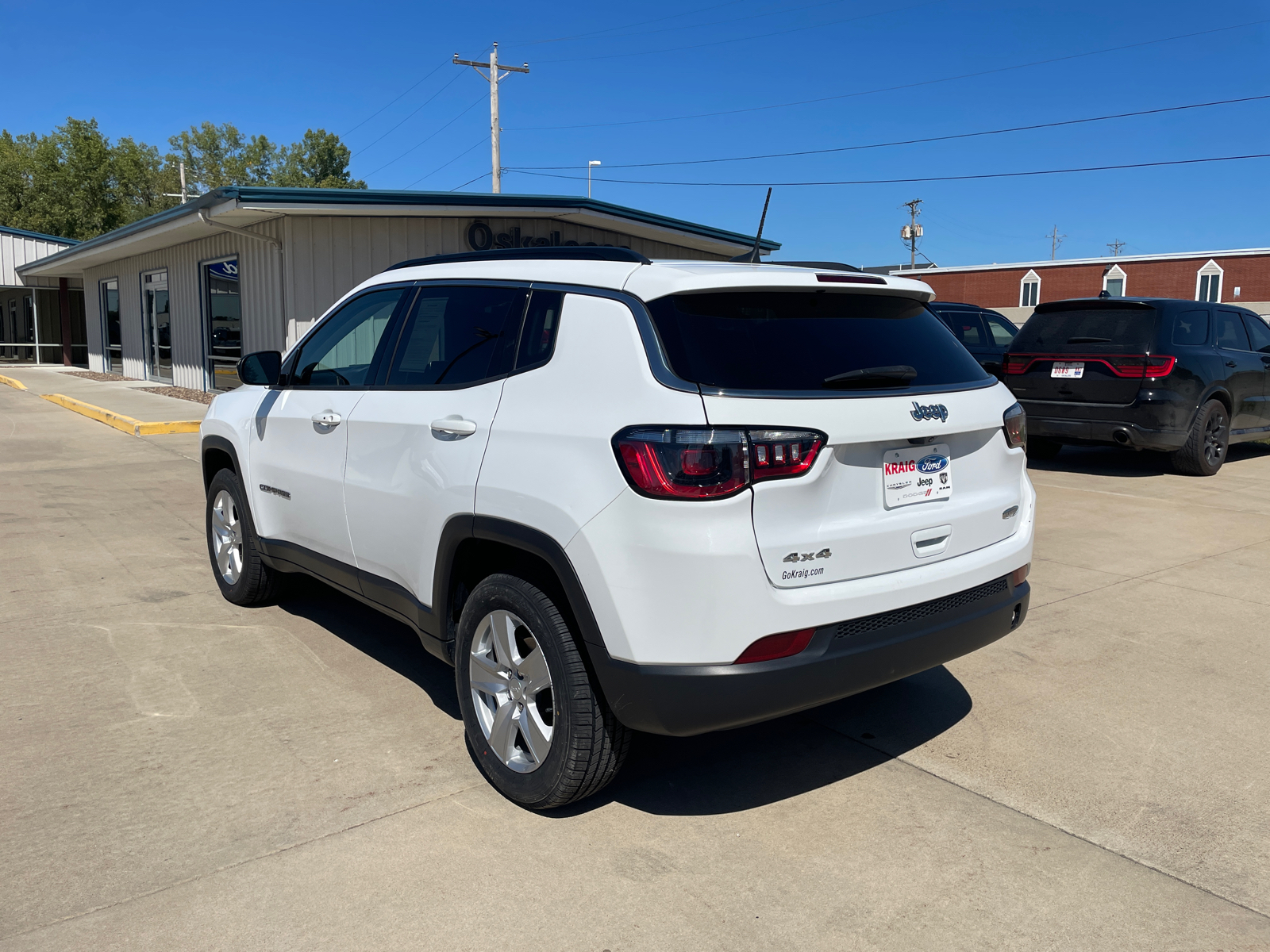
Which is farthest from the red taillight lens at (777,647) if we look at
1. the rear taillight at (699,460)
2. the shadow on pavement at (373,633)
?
the shadow on pavement at (373,633)

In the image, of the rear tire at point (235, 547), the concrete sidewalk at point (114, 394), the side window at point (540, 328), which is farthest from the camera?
the concrete sidewalk at point (114, 394)

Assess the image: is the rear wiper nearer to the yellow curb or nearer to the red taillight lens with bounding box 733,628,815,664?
the red taillight lens with bounding box 733,628,815,664

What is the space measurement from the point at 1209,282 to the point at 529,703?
53.7 meters

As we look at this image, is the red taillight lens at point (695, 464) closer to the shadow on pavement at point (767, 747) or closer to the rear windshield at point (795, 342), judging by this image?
the rear windshield at point (795, 342)

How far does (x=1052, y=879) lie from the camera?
280cm

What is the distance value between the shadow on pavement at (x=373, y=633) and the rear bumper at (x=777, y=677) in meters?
1.43

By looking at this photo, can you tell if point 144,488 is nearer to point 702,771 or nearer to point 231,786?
point 231,786

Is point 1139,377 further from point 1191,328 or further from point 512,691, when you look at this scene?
point 512,691

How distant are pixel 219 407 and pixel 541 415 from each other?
10.0ft

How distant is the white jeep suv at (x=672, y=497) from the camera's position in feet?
8.73

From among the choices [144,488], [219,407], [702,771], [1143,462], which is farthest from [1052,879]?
[1143,462]

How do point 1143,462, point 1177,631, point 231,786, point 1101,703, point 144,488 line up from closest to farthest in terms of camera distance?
point 231,786 < point 1101,703 < point 1177,631 < point 144,488 < point 1143,462

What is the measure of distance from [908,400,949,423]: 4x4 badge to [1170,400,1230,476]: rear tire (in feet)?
26.3

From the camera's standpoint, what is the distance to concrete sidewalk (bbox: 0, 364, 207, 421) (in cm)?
1576
